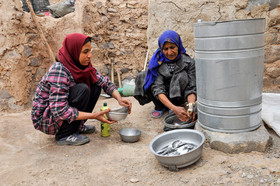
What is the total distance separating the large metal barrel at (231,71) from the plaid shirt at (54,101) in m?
1.28

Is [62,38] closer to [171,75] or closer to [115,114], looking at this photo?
[171,75]

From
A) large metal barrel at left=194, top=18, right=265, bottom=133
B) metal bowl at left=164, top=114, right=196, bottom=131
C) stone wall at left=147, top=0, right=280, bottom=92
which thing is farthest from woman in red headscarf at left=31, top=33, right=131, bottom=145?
stone wall at left=147, top=0, right=280, bottom=92

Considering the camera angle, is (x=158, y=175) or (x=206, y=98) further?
(x=206, y=98)

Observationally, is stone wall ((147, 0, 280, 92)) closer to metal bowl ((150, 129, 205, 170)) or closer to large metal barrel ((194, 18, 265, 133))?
large metal barrel ((194, 18, 265, 133))

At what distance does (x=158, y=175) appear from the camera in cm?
211

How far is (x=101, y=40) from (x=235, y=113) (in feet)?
12.3

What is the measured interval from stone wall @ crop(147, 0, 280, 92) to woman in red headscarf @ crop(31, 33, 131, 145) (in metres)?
1.63

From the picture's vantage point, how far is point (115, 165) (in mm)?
2348

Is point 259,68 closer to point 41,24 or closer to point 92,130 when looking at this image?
point 92,130

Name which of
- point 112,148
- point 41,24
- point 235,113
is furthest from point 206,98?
point 41,24

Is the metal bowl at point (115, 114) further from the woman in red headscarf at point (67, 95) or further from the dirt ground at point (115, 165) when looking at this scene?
the dirt ground at point (115, 165)

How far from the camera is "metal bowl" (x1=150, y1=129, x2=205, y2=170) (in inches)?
80.3

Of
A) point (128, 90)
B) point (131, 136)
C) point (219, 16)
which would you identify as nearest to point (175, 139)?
point (131, 136)

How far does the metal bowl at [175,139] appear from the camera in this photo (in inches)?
80.3
